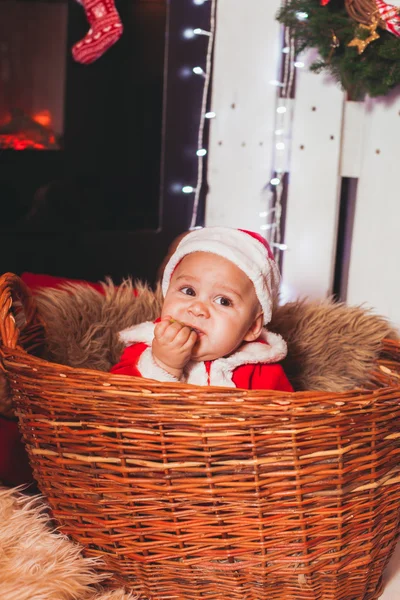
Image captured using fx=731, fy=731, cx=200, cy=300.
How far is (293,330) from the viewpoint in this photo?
5.07ft

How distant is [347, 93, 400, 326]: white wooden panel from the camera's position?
1824mm

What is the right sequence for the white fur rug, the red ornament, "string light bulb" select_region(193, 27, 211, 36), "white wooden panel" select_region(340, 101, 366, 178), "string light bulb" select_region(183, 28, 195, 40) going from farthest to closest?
"string light bulb" select_region(183, 28, 195, 40) < "string light bulb" select_region(193, 27, 211, 36) < "white wooden panel" select_region(340, 101, 366, 178) < the red ornament < the white fur rug

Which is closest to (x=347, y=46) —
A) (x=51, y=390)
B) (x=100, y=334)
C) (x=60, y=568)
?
(x=100, y=334)

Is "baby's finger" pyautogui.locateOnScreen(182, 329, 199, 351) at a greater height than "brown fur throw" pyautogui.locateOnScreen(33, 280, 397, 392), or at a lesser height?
greater

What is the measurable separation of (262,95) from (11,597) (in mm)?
1743

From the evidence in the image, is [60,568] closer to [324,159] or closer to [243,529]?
[243,529]

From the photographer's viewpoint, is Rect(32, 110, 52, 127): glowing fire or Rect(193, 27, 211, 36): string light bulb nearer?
Rect(32, 110, 52, 127): glowing fire

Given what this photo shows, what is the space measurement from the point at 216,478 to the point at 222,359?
0.36 m

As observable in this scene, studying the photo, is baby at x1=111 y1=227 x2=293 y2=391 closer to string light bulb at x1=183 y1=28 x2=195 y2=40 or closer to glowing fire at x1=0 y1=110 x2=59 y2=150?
glowing fire at x1=0 y1=110 x2=59 y2=150

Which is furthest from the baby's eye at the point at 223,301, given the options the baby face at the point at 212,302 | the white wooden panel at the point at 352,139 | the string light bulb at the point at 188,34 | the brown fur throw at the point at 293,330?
the string light bulb at the point at 188,34

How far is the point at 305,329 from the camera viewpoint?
1539mm

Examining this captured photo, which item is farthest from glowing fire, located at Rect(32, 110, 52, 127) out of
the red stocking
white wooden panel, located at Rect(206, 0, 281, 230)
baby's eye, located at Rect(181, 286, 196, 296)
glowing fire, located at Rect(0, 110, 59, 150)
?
baby's eye, located at Rect(181, 286, 196, 296)

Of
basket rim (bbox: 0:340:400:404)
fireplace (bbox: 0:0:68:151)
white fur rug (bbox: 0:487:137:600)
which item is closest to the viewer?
basket rim (bbox: 0:340:400:404)

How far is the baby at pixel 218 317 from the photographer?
3.97 feet
